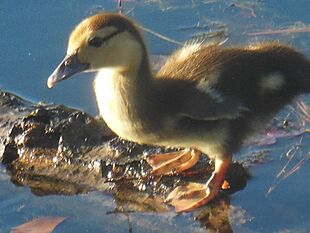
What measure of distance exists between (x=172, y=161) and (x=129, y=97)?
0.50m

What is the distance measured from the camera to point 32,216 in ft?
18.1

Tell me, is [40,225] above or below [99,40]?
below

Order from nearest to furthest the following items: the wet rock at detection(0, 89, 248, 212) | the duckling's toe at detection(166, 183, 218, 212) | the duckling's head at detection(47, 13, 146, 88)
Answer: the duckling's head at detection(47, 13, 146, 88)
the duckling's toe at detection(166, 183, 218, 212)
the wet rock at detection(0, 89, 248, 212)

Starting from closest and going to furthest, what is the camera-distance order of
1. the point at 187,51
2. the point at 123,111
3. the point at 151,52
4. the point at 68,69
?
the point at 68,69
the point at 123,111
the point at 187,51
the point at 151,52

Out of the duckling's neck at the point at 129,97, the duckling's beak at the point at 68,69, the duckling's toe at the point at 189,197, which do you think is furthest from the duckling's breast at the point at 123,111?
the duckling's toe at the point at 189,197

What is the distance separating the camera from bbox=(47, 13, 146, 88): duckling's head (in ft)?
17.6

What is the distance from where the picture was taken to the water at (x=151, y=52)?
5414mm

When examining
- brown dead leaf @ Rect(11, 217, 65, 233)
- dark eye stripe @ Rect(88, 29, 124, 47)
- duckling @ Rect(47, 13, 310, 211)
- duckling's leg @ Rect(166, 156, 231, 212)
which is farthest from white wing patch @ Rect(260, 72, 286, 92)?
brown dead leaf @ Rect(11, 217, 65, 233)

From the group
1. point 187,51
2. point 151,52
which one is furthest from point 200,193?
point 151,52

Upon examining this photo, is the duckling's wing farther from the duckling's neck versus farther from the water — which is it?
the water

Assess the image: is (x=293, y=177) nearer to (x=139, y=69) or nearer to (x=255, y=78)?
(x=255, y=78)

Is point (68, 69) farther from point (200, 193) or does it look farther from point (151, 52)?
point (151, 52)

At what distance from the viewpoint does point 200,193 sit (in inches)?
219

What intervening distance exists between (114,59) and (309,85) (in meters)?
1.06
